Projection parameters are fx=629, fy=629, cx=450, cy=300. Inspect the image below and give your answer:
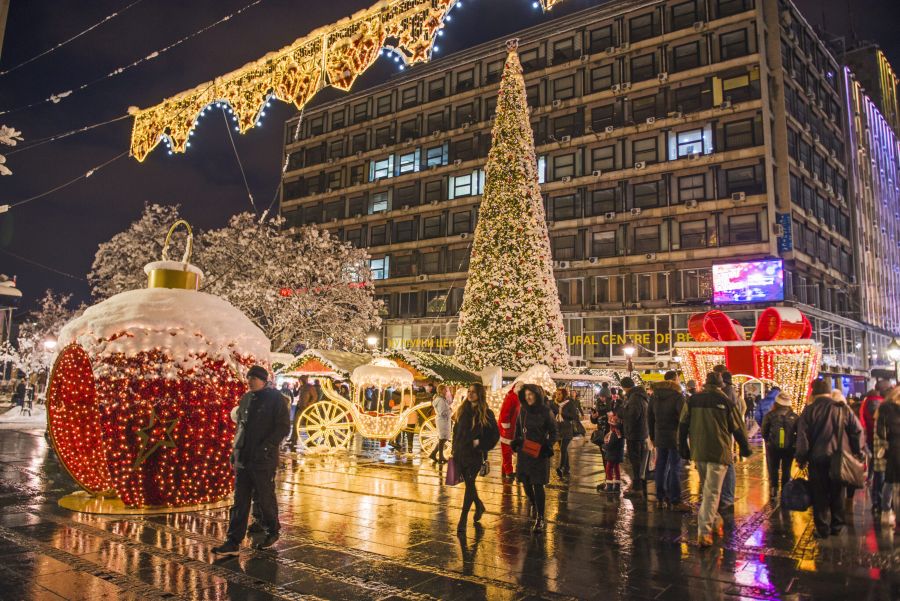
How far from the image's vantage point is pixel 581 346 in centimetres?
3872

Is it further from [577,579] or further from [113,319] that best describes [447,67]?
[577,579]

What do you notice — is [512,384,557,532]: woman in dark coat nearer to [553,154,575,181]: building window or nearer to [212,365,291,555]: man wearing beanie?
[212,365,291,555]: man wearing beanie

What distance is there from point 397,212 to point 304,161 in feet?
40.7

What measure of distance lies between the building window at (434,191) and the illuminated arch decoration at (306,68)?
34.5 m

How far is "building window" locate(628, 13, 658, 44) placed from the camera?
125 feet

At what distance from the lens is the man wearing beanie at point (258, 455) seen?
5.96 m

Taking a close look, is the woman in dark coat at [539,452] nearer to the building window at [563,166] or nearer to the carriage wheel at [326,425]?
the carriage wheel at [326,425]

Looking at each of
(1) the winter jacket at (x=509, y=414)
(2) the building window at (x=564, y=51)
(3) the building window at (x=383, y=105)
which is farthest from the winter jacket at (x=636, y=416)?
(3) the building window at (x=383, y=105)

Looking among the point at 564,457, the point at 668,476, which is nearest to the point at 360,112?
the point at 564,457

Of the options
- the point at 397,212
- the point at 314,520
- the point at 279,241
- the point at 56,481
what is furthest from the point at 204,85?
the point at 397,212

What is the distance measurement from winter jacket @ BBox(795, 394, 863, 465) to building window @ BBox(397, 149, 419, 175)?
42.8 meters

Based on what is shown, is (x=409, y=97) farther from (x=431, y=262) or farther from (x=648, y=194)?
(x=648, y=194)

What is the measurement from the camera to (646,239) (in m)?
37.2

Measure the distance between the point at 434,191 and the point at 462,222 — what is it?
12.3 ft
